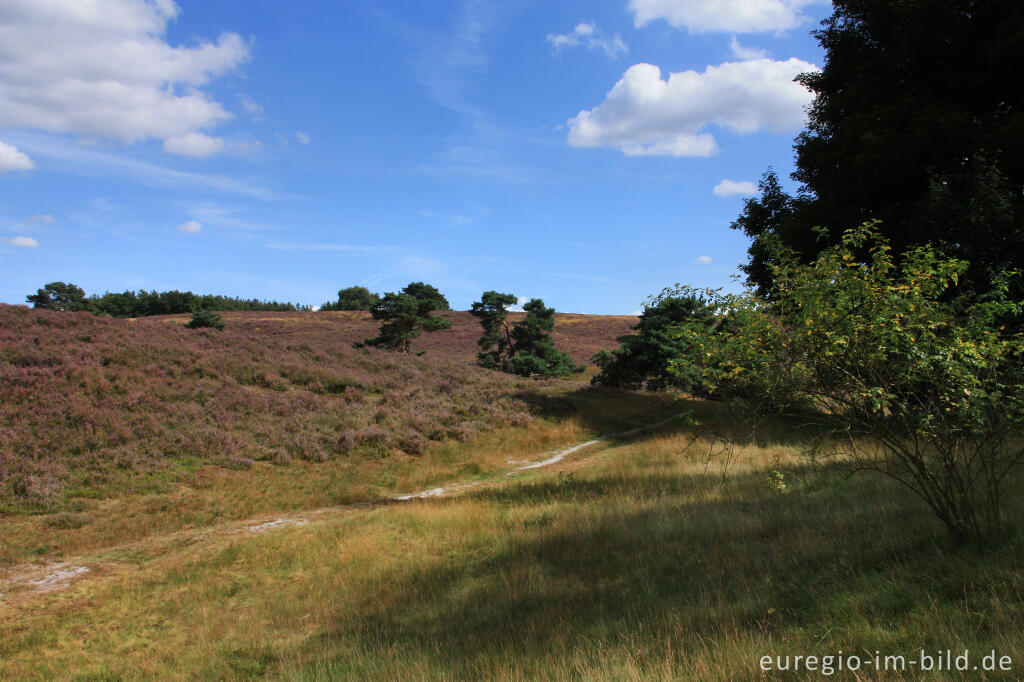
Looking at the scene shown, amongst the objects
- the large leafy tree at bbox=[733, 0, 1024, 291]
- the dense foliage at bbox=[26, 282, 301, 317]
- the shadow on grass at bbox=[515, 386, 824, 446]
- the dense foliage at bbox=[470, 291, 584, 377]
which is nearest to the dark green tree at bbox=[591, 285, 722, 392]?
the shadow on grass at bbox=[515, 386, 824, 446]

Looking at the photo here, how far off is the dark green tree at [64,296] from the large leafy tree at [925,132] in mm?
62388

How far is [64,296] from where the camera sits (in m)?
54.2

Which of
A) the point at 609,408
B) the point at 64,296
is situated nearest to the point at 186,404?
the point at 609,408

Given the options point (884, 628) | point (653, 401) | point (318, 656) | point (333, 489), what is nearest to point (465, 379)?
point (653, 401)

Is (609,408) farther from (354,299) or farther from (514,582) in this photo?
(354,299)

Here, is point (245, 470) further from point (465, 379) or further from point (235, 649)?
point (465, 379)

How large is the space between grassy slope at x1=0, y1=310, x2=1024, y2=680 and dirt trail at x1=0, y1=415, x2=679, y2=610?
0.09m

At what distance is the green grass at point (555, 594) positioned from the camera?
4395mm

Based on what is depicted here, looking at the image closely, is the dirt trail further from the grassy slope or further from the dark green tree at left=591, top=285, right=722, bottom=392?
the dark green tree at left=591, top=285, right=722, bottom=392

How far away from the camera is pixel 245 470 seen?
15523 millimetres

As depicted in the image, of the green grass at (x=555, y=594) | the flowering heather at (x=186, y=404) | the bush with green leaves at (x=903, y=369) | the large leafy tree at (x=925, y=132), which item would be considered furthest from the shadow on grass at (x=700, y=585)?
the flowering heather at (x=186, y=404)

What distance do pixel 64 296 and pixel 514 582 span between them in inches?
2685

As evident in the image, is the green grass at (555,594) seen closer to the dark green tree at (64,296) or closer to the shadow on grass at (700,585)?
Result: the shadow on grass at (700,585)

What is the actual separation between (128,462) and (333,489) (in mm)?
5636
